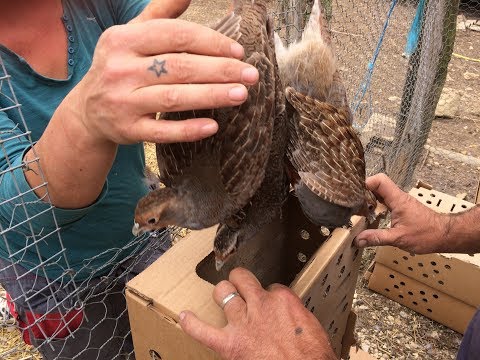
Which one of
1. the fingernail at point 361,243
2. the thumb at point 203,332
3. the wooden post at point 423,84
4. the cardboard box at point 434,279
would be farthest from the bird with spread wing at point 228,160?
the wooden post at point 423,84

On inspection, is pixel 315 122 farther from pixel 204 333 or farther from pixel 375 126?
pixel 375 126

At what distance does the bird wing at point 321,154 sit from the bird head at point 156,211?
0.42 meters

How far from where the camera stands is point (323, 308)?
1.52m

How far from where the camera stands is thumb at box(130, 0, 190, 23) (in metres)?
1.03

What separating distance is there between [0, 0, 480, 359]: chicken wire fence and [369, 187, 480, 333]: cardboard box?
746mm

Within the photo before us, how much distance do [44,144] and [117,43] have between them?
12.9 inches

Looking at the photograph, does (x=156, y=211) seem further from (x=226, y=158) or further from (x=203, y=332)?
(x=203, y=332)

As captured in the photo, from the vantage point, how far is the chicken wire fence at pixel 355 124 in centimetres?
130

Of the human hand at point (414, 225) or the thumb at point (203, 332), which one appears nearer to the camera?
the thumb at point (203, 332)

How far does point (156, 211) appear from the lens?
4.30ft

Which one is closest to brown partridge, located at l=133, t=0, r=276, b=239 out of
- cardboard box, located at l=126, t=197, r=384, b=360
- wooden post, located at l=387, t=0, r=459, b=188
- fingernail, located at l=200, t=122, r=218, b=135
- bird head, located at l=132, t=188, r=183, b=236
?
bird head, located at l=132, t=188, r=183, b=236

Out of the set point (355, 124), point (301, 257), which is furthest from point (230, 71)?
point (355, 124)

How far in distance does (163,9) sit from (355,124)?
3.07 m

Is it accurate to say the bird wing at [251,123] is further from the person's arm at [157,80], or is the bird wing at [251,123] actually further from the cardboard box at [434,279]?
the cardboard box at [434,279]
